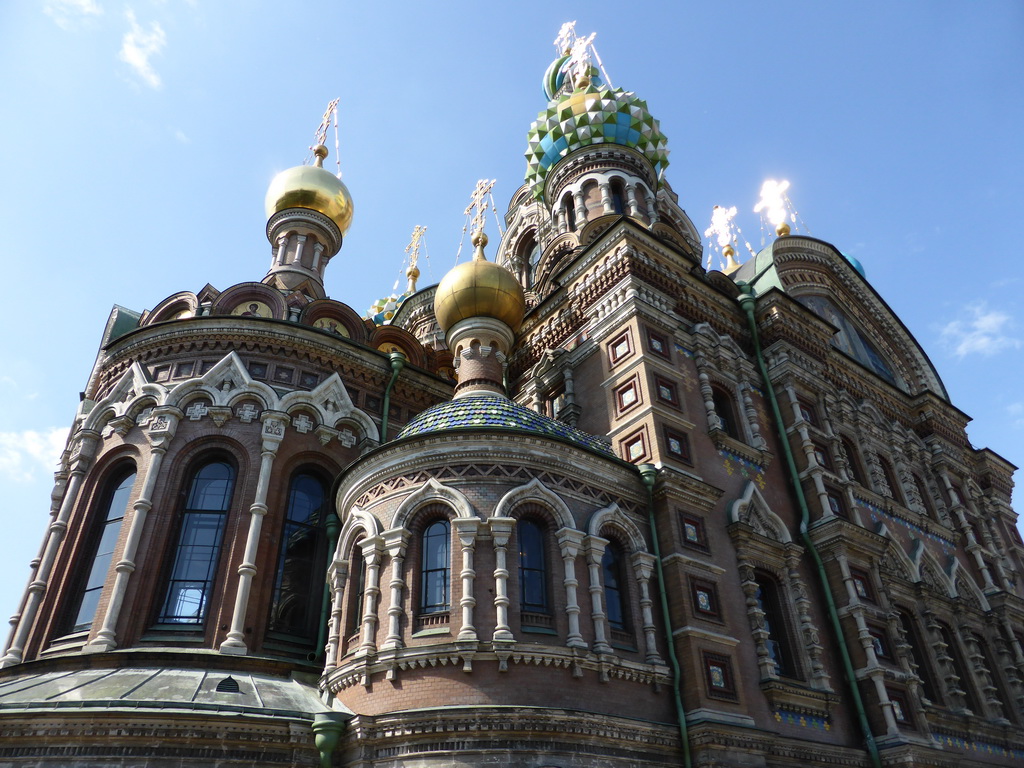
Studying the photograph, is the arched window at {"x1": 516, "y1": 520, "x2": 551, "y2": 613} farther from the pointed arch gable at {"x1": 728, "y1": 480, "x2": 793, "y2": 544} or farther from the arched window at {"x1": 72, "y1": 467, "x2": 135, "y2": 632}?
the arched window at {"x1": 72, "y1": 467, "x2": 135, "y2": 632}

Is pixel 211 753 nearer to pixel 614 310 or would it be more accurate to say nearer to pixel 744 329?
pixel 614 310

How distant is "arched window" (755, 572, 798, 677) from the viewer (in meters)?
9.89

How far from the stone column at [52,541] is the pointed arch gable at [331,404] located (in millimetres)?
2825

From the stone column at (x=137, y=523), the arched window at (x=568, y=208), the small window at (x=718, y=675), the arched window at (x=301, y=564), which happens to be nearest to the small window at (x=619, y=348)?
the small window at (x=718, y=675)

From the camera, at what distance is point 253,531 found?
10117mm

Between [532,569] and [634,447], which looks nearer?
[532,569]

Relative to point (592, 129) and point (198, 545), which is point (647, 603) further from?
point (592, 129)

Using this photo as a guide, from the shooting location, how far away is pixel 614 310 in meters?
11.8

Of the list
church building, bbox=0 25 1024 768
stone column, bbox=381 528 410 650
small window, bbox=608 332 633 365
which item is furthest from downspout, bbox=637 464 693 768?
stone column, bbox=381 528 410 650

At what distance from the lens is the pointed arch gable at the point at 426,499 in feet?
28.2

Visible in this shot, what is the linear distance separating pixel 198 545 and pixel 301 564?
52.7 inches

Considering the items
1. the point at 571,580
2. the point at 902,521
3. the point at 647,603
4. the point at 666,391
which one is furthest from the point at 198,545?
the point at 902,521

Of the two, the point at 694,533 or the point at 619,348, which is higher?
the point at 619,348

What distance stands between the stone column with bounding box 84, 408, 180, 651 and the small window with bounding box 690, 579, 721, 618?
6.73 metres
